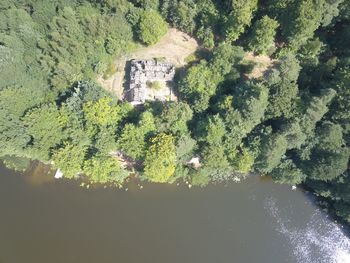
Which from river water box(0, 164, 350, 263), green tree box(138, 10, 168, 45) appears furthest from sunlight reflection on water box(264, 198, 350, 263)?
green tree box(138, 10, 168, 45)

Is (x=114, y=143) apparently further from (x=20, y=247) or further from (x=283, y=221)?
(x=283, y=221)

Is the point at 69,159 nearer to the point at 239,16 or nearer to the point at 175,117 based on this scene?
the point at 175,117

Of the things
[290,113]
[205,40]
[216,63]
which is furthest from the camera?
[205,40]

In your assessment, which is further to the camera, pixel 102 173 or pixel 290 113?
pixel 102 173

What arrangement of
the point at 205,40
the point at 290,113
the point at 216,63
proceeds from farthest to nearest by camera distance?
the point at 205,40, the point at 216,63, the point at 290,113

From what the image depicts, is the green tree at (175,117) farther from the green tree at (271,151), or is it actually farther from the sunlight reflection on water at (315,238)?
the sunlight reflection on water at (315,238)

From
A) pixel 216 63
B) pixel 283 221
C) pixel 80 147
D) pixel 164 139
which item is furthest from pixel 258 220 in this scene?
pixel 80 147

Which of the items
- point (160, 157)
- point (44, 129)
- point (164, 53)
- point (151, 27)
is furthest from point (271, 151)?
point (44, 129)
